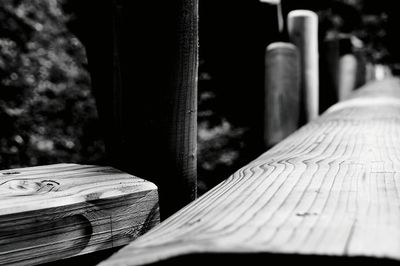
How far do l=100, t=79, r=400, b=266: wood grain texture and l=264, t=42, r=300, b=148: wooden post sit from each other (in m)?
1.52

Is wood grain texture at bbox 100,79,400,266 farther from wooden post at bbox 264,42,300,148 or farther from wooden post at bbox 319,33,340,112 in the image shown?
wooden post at bbox 319,33,340,112

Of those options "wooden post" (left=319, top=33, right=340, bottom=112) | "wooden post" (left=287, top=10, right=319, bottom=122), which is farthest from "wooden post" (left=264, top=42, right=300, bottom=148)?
"wooden post" (left=319, top=33, right=340, bottom=112)

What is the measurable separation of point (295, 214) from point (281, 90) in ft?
6.81

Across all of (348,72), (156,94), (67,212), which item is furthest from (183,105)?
(348,72)

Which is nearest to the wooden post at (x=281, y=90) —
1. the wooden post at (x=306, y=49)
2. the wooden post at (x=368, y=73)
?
the wooden post at (x=306, y=49)

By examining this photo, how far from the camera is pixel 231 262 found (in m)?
0.49

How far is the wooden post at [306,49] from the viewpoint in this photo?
9.54 feet

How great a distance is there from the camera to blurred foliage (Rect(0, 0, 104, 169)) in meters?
3.82

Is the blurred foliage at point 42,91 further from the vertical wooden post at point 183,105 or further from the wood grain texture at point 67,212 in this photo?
the wood grain texture at point 67,212

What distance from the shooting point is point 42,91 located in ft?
13.3

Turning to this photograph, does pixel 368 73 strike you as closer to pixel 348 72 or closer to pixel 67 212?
pixel 348 72

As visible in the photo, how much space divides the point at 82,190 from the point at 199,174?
3.75 meters

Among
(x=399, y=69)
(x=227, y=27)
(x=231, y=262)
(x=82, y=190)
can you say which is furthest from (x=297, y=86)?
(x=399, y=69)

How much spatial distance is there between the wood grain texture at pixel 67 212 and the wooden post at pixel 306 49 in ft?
7.02
